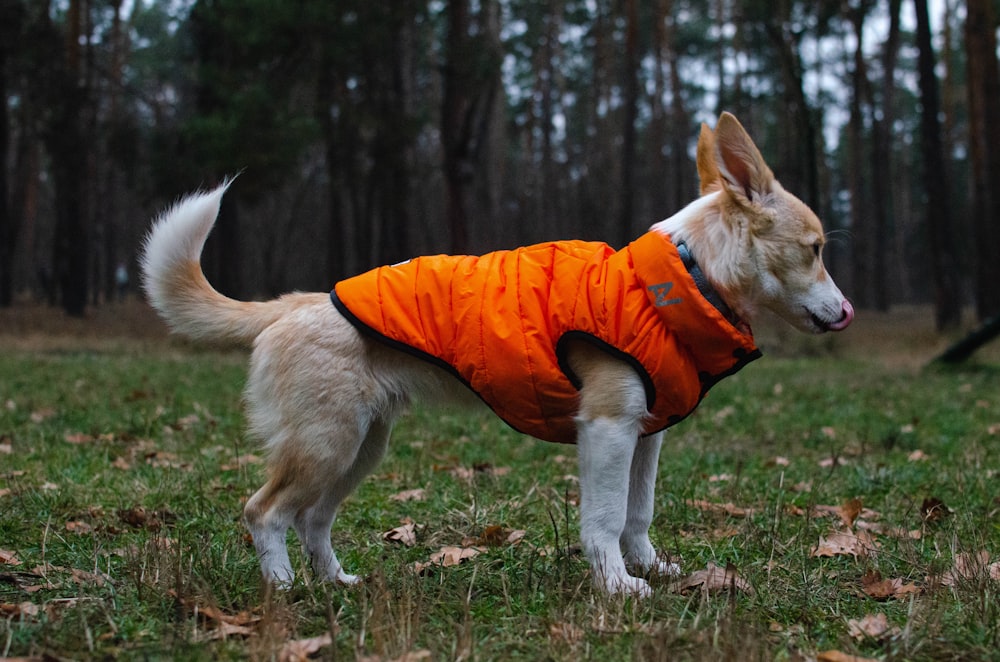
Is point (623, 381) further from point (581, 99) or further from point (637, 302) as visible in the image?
point (581, 99)

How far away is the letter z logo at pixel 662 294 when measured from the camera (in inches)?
133

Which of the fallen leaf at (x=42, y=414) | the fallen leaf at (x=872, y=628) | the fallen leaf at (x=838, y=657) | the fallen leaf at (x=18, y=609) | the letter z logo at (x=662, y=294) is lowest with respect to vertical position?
the fallen leaf at (x=872, y=628)

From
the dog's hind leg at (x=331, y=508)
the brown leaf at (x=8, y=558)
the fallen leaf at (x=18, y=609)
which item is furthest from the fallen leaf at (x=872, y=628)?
the brown leaf at (x=8, y=558)

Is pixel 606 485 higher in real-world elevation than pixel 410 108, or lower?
lower

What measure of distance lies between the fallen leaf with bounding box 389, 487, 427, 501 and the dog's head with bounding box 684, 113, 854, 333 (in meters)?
2.09

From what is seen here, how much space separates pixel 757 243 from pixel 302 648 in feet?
7.10

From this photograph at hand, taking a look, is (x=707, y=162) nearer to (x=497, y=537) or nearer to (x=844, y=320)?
(x=844, y=320)

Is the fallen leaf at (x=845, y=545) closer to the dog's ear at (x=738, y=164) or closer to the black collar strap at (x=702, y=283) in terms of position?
the black collar strap at (x=702, y=283)

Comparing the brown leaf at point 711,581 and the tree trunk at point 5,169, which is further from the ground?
the tree trunk at point 5,169

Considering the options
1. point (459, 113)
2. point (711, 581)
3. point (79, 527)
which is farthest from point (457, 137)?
point (711, 581)

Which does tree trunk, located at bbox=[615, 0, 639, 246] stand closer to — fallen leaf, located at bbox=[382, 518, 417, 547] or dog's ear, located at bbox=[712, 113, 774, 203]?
fallen leaf, located at bbox=[382, 518, 417, 547]

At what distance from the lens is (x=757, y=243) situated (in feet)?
11.6

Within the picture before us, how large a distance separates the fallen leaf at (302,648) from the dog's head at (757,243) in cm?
191

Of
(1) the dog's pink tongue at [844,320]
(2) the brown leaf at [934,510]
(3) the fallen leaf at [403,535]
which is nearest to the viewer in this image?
(1) the dog's pink tongue at [844,320]
